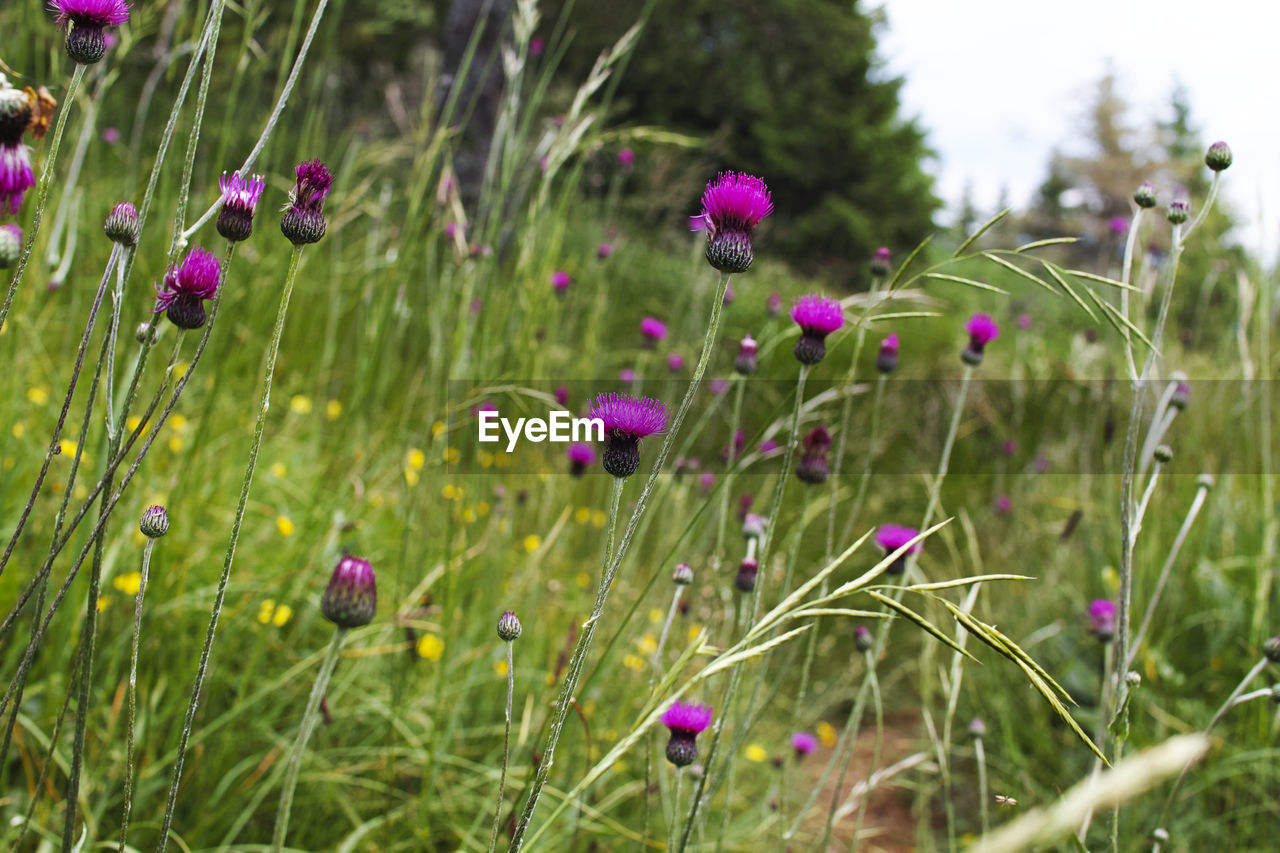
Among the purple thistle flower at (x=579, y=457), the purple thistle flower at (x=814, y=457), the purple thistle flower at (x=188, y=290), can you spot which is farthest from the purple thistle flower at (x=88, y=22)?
the purple thistle flower at (x=579, y=457)

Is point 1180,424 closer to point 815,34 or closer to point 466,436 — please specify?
point 466,436

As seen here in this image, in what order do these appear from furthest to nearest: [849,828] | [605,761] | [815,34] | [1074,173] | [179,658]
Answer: [1074,173]
[815,34]
[849,828]
[179,658]
[605,761]

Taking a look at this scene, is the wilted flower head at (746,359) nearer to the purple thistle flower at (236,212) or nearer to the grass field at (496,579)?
the grass field at (496,579)

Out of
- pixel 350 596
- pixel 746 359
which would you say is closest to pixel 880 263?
pixel 746 359

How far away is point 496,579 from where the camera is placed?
74.9 inches

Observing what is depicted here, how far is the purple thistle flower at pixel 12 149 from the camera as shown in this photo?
1.84 feet

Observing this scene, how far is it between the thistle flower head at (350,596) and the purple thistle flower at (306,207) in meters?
0.24

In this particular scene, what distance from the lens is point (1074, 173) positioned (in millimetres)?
26375

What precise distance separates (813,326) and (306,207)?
0.54 m

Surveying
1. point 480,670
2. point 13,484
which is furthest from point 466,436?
point 13,484

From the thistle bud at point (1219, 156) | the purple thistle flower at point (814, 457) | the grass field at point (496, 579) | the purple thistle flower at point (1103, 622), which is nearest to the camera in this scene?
the grass field at point (496, 579)

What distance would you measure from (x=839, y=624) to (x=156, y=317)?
3.04 metres

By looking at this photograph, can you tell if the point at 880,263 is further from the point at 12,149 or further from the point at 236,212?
the point at 12,149

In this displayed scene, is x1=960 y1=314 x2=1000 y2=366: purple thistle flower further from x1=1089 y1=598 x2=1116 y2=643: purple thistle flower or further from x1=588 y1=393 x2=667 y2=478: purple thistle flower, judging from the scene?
x1=588 y1=393 x2=667 y2=478: purple thistle flower
